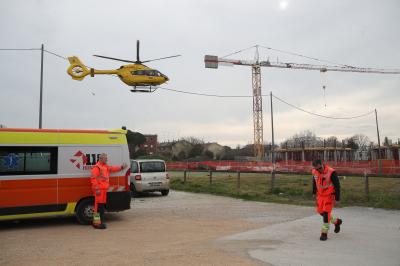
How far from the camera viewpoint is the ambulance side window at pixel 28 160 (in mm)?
8922

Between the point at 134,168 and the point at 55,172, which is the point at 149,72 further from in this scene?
the point at 55,172

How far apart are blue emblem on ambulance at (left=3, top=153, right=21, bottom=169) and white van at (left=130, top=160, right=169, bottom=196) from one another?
856 cm

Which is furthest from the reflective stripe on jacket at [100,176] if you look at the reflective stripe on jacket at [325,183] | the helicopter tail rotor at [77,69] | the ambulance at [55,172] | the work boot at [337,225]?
the helicopter tail rotor at [77,69]

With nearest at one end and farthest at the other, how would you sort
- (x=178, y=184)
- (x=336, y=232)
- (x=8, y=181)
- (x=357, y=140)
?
(x=336, y=232), (x=8, y=181), (x=178, y=184), (x=357, y=140)

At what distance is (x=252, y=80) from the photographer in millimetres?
72438

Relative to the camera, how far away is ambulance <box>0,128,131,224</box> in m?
8.93

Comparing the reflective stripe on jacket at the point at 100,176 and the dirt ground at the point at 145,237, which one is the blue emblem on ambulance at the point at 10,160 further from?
the reflective stripe on jacket at the point at 100,176

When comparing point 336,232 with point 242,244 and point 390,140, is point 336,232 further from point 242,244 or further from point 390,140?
point 390,140

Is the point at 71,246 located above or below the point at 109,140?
below

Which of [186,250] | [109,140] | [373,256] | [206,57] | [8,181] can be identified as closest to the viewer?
[373,256]

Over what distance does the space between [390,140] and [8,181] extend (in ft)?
247

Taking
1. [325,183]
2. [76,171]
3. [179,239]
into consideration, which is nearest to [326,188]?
[325,183]

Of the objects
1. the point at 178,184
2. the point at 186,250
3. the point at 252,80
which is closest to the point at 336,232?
the point at 186,250

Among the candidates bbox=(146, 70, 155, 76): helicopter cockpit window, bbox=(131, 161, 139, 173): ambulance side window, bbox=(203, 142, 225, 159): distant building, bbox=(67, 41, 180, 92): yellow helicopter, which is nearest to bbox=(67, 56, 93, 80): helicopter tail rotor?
bbox=(67, 41, 180, 92): yellow helicopter
